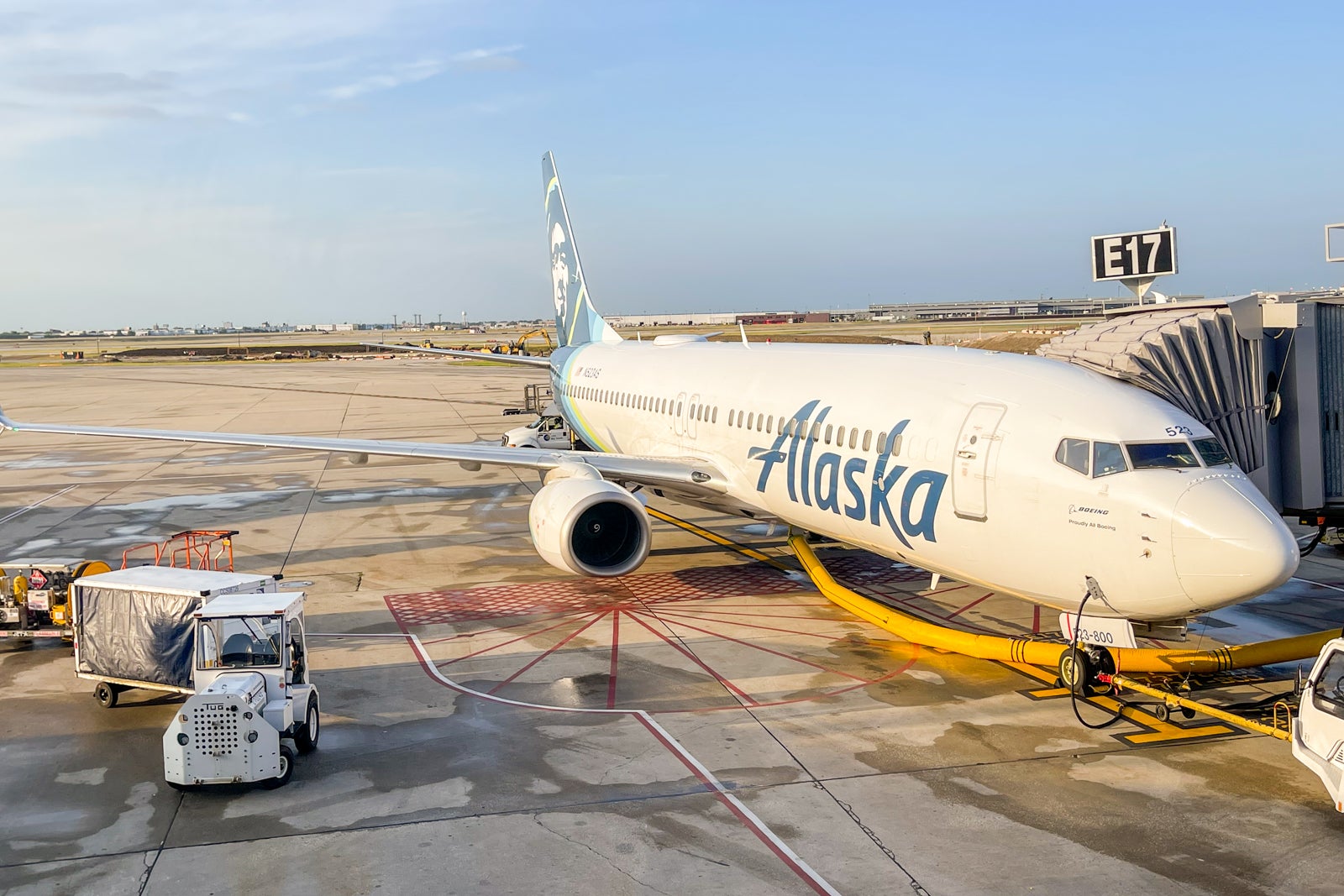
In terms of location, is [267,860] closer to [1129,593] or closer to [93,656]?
[93,656]

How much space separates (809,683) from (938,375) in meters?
4.57

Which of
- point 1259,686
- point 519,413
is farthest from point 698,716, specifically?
point 519,413

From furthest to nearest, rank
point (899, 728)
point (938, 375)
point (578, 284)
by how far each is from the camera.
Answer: point (578, 284) → point (938, 375) → point (899, 728)

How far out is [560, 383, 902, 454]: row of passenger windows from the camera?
49.5 feet

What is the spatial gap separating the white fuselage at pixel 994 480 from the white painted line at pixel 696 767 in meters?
4.32

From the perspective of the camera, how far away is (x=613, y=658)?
15172 mm

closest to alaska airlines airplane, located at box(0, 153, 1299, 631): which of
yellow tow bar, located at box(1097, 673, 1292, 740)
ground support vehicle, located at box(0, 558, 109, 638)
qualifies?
yellow tow bar, located at box(1097, 673, 1292, 740)

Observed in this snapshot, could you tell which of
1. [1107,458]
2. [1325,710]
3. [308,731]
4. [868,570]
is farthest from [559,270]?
[1325,710]

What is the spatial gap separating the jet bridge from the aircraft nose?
220 centimetres

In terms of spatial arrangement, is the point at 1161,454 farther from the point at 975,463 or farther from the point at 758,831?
the point at 758,831

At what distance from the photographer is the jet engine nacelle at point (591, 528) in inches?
676

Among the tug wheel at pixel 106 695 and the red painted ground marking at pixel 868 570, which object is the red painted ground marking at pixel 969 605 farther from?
the tug wheel at pixel 106 695

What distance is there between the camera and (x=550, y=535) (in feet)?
56.7

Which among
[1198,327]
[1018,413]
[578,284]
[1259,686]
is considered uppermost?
[578,284]
